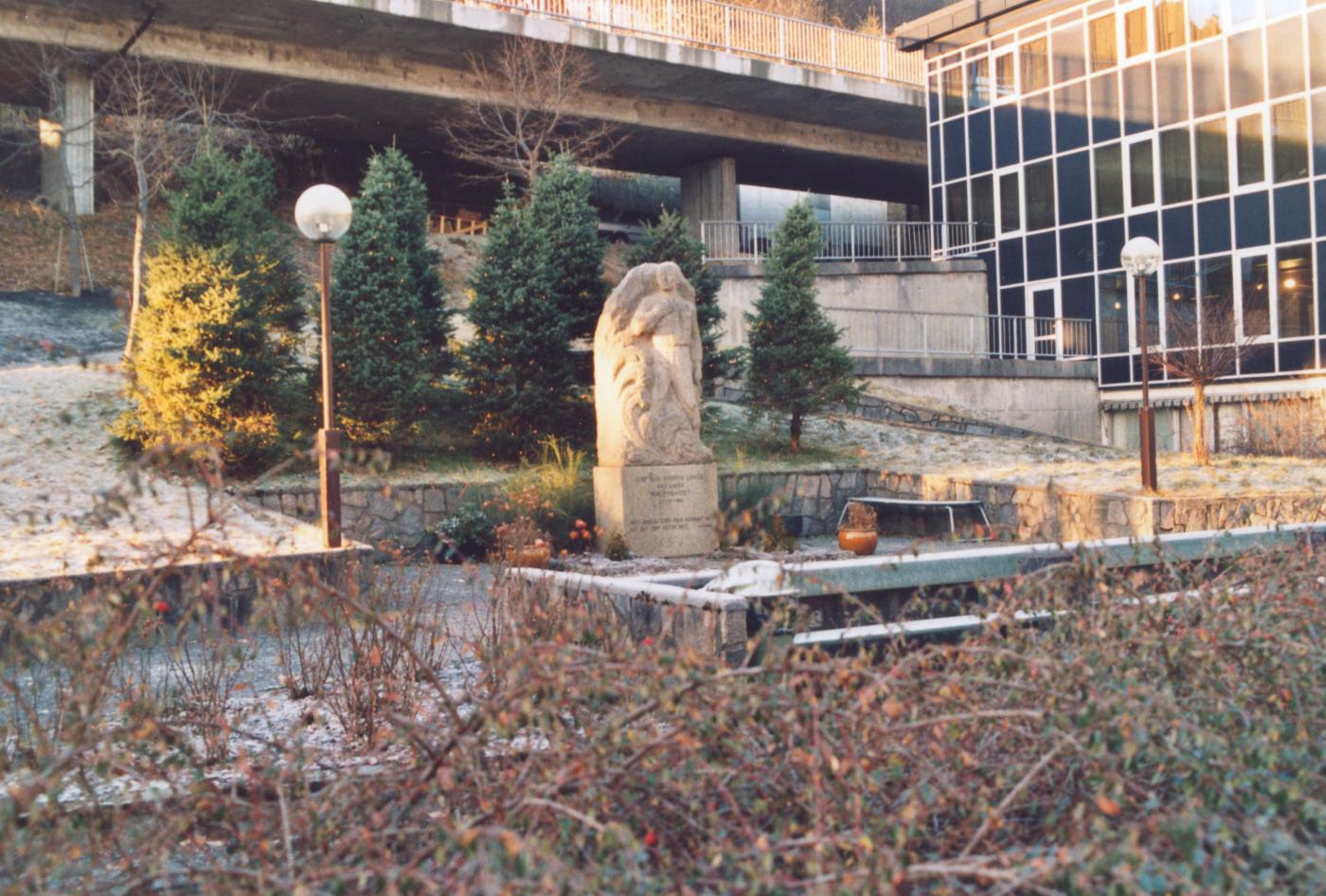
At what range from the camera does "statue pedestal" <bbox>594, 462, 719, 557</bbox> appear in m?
13.5

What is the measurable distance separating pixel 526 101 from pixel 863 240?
10.1 metres

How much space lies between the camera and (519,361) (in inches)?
651

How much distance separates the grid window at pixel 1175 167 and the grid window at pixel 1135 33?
1844mm

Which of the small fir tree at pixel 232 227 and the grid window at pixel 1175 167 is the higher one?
the grid window at pixel 1175 167

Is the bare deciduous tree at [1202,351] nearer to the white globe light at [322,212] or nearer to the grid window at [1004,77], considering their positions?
the grid window at [1004,77]

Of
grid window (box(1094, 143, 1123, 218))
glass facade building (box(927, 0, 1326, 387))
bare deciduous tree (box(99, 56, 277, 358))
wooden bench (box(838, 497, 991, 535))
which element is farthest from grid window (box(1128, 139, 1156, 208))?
bare deciduous tree (box(99, 56, 277, 358))

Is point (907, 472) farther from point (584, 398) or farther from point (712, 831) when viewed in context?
point (712, 831)

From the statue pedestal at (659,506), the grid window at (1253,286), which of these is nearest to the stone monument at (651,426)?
the statue pedestal at (659,506)

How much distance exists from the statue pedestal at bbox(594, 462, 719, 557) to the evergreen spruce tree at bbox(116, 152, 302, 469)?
400cm

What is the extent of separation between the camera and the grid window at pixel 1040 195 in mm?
27750

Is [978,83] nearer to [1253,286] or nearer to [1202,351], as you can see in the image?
A: [1253,286]

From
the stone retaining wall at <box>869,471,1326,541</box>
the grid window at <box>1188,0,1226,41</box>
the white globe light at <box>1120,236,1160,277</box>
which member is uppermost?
the grid window at <box>1188,0,1226,41</box>

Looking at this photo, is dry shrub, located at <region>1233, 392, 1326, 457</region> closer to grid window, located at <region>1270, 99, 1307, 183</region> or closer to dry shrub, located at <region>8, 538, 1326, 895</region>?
grid window, located at <region>1270, 99, 1307, 183</region>

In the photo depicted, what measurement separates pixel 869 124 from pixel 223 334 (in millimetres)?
21922
